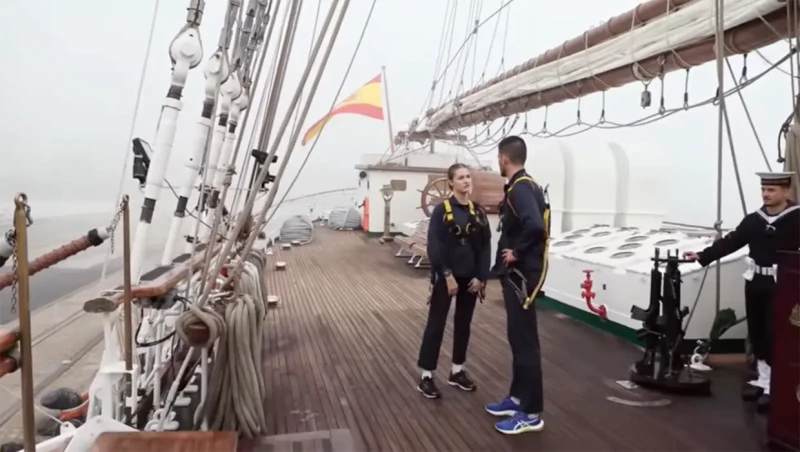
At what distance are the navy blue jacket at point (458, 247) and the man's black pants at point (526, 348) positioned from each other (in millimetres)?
402

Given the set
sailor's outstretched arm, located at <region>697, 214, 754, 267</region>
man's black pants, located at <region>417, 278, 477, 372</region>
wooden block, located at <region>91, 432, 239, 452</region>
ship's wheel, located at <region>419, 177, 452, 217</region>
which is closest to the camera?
wooden block, located at <region>91, 432, 239, 452</region>

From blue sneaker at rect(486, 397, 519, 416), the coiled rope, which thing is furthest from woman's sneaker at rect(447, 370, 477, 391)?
the coiled rope

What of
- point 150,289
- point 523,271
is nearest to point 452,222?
point 523,271

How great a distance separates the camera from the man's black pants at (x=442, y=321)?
128 inches

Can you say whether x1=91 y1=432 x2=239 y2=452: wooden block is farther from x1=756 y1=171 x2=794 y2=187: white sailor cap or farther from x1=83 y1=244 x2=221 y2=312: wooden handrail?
x1=756 y1=171 x2=794 y2=187: white sailor cap

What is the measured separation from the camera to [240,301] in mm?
2766

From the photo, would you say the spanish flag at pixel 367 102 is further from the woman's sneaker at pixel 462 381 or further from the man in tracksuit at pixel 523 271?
the man in tracksuit at pixel 523 271

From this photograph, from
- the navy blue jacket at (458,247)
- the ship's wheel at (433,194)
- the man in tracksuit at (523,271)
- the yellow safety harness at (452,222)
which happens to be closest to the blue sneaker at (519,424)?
the man in tracksuit at (523,271)

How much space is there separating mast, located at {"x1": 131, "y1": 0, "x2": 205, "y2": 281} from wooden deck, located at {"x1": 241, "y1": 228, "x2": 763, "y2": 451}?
1.15 metres

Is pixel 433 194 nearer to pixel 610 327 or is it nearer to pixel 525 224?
pixel 610 327

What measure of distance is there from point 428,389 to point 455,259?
75 cm

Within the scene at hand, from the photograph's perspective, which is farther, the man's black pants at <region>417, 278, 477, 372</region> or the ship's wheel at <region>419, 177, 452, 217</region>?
the ship's wheel at <region>419, 177, 452, 217</region>

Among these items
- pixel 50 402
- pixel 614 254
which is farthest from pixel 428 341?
pixel 50 402

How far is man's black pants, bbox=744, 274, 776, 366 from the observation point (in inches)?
120
